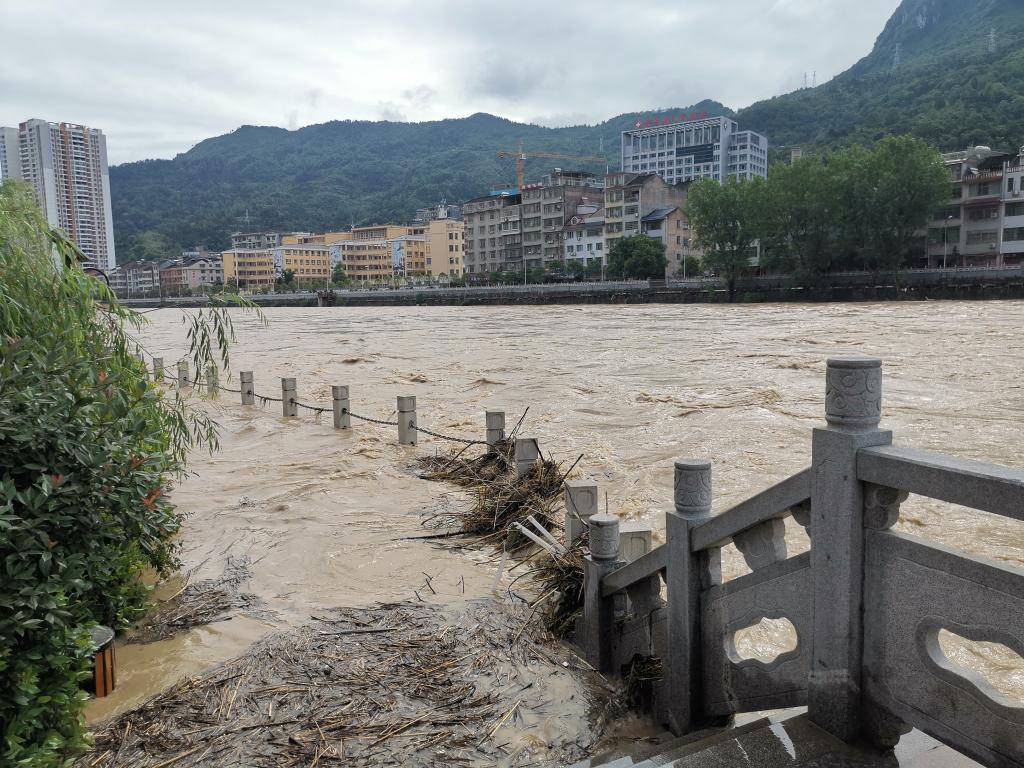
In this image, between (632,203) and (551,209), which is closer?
(632,203)

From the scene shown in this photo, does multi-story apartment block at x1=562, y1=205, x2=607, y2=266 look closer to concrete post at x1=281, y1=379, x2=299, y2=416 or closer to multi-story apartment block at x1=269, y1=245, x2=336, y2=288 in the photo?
multi-story apartment block at x1=269, y1=245, x2=336, y2=288

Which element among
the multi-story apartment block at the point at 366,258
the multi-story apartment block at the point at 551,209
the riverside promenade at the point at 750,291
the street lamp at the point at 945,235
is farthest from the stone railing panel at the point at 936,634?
the multi-story apartment block at the point at 366,258

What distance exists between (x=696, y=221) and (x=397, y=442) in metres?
51.6

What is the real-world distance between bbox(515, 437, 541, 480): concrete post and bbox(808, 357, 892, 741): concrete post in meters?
4.57

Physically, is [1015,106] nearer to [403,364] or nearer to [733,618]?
[403,364]

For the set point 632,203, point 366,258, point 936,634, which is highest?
point 632,203

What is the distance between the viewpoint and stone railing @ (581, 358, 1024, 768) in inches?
90.7

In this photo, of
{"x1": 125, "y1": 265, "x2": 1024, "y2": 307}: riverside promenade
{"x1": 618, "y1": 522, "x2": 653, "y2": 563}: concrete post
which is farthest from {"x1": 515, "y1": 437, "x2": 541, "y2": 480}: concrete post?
{"x1": 125, "y1": 265, "x2": 1024, "y2": 307}: riverside promenade

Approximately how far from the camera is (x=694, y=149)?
132m

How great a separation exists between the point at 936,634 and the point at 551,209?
91621 millimetres

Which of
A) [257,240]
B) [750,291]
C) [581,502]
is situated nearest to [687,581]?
[581,502]

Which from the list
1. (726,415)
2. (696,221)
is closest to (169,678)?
(726,415)

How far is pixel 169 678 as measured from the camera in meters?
4.57

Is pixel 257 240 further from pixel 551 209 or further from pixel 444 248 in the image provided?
pixel 551 209
